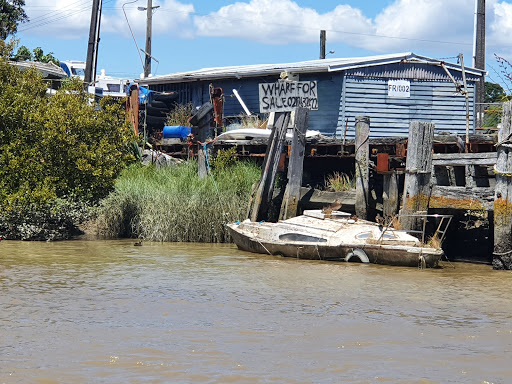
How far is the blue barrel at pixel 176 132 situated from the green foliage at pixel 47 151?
683 centimetres

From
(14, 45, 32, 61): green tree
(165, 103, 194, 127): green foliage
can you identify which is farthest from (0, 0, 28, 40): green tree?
(165, 103, 194, 127): green foliage

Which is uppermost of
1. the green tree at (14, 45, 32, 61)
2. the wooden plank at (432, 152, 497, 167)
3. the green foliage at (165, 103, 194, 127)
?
the green tree at (14, 45, 32, 61)

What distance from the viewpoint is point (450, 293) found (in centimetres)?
1252

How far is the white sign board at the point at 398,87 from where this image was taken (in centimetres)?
2664

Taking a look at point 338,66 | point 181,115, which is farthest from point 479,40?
point 181,115

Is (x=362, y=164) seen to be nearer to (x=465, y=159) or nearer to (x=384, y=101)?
(x=465, y=159)

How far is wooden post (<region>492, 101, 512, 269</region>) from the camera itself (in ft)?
48.1

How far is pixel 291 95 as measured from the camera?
18.4 metres

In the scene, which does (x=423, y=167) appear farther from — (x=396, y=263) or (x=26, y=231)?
(x=26, y=231)

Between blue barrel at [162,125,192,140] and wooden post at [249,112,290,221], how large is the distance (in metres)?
8.05

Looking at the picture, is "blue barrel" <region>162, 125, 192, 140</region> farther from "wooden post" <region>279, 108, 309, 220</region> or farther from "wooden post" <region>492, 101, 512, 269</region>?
"wooden post" <region>492, 101, 512, 269</region>

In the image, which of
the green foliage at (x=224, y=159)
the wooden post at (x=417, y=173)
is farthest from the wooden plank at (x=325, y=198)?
the green foliage at (x=224, y=159)

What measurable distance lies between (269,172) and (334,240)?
3.26m

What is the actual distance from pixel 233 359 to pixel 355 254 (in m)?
7.62
